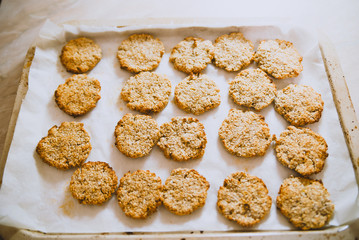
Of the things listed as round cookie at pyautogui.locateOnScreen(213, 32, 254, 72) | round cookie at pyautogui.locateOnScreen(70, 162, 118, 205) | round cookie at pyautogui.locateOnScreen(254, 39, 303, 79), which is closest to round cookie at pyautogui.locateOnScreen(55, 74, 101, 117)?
round cookie at pyautogui.locateOnScreen(70, 162, 118, 205)

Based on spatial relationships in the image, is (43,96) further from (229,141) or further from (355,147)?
(355,147)

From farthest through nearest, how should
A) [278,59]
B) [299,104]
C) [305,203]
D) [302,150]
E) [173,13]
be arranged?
[173,13] → [278,59] → [299,104] → [302,150] → [305,203]

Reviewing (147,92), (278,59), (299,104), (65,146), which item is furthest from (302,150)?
(65,146)

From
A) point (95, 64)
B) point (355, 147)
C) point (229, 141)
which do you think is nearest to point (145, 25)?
point (95, 64)

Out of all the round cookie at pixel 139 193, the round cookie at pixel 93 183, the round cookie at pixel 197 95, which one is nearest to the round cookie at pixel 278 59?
the round cookie at pixel 197 95

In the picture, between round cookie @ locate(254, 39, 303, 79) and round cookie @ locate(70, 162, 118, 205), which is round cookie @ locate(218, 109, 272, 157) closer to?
round cookie @ locate(254, 39, 303, 79)

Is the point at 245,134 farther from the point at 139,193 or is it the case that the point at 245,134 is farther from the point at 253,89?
the point at 139,193
